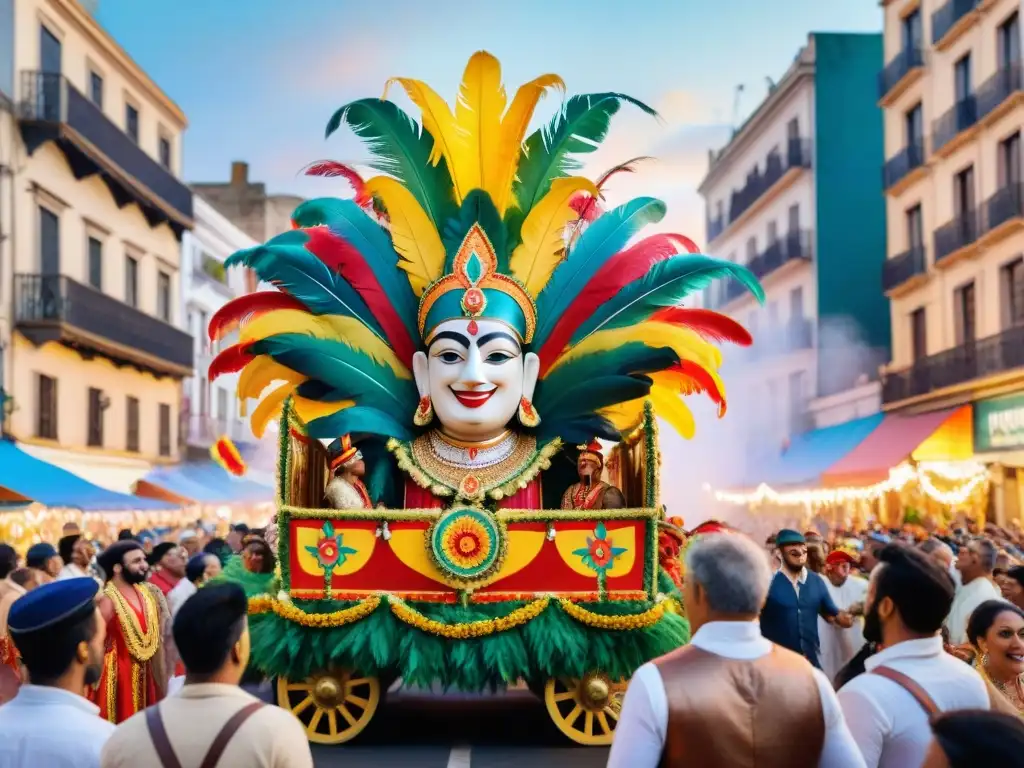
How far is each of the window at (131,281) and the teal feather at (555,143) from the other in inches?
819

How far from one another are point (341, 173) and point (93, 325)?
15985 mm

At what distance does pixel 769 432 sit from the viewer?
142 feet

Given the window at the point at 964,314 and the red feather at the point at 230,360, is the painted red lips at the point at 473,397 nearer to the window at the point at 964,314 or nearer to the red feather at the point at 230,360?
the red feather at the point at 230,360

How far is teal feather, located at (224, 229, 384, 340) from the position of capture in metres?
10.7

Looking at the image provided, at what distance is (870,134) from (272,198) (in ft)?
76.6

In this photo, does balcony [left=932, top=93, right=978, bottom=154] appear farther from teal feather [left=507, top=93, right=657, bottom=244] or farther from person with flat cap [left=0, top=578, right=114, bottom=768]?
person with flat cap [left=0, top=578, right=114, bottom=768]

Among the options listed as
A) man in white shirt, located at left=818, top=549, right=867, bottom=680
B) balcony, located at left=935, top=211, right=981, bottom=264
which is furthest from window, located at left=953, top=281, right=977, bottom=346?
man in white shirt, located at left=818, top=549, right=867, bottom=680

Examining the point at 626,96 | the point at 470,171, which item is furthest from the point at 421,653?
the point at 626,96

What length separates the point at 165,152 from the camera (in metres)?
33.3

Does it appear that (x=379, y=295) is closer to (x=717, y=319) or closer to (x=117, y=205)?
(x=717, y=319)

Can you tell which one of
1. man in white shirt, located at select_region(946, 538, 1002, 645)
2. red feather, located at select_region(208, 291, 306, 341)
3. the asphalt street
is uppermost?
red feather, located at select_region(208, 291, 306, 341)

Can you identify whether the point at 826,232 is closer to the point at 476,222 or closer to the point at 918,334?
the point at 918,334

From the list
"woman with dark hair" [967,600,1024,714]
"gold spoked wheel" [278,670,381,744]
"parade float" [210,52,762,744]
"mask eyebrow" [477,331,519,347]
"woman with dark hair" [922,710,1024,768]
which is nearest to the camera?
"woman with dark hair" [922,710,1024,768]

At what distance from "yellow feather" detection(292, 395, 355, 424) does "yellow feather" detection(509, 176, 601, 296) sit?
173cm
